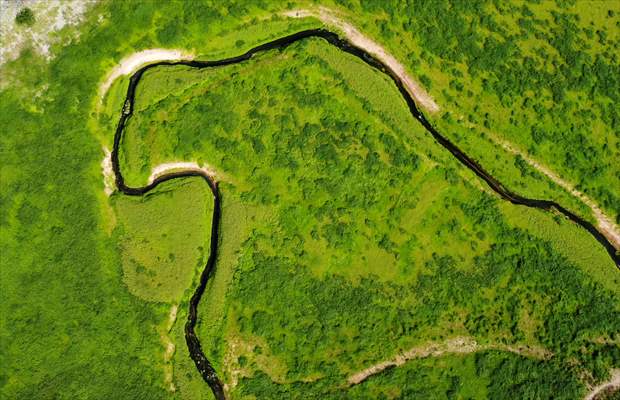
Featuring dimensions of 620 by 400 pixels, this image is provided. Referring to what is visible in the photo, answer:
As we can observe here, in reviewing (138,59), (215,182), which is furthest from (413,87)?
(138,59)

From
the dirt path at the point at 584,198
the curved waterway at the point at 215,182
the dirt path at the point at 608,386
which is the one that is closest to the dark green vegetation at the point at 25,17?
the curved waterway at the point at 215,182

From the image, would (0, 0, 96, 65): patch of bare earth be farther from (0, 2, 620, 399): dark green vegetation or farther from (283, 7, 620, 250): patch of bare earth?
(283, 7, 620, 250): patch of bare earth

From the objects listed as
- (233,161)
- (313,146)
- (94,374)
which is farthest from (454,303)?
(94,374)

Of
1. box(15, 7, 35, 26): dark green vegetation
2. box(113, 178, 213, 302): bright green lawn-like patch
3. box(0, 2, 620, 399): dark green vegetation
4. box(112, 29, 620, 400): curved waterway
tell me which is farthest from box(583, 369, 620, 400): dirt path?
box(15, 7, 35, 26): dark green vegetation

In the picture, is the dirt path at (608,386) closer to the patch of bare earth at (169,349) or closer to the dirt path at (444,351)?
the dirt path at (444,351)

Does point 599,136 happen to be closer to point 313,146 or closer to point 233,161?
point 313,146

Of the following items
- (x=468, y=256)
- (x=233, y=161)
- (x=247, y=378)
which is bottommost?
(x=247, y=378)
